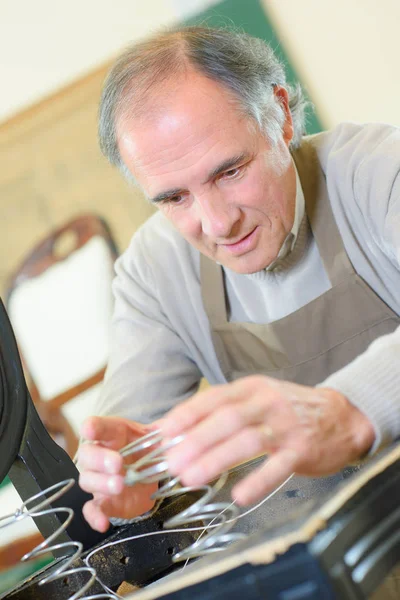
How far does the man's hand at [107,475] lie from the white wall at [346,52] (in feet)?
8.33

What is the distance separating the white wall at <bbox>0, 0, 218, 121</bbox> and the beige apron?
2.05 m

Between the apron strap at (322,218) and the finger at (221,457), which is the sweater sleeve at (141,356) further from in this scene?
the finger at (221,457)

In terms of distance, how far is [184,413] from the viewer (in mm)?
569

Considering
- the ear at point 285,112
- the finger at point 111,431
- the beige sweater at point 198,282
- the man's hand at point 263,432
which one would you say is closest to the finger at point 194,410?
the man's hand at point 263,432

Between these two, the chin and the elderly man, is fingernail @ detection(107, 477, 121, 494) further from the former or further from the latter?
the chin

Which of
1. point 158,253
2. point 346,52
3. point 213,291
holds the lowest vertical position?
point 213,291

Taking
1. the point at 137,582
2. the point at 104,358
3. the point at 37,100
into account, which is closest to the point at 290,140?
the point at 137,582

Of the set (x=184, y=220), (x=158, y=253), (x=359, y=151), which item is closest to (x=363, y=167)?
(x=359, y=151)

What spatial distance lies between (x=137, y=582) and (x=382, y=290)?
2.22 ft

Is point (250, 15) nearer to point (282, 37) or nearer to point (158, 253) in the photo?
point (282, 37)

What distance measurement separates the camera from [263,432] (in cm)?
57

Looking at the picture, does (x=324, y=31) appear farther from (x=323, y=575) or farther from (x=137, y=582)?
(x=323, y=575)

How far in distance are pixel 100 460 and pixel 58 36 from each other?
9.35 feet

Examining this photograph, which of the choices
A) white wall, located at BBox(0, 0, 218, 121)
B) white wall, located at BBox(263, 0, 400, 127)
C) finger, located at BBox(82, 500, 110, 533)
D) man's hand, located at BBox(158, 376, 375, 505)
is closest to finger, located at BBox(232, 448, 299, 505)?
man's hand, located at BBox(158, 376, 375, 505)
